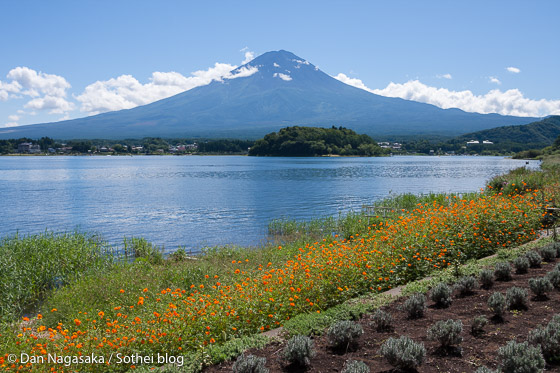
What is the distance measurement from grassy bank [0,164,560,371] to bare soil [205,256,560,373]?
3.55 feet

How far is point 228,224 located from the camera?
2588 cm

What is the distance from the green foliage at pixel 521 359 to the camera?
469 cm

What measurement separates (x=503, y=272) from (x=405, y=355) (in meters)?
4.55

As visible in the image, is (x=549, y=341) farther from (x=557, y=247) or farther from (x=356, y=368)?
(x=557, y=247)

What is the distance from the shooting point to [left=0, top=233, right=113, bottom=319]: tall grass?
38.0ft

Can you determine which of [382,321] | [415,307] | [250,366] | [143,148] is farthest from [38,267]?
[143,148]

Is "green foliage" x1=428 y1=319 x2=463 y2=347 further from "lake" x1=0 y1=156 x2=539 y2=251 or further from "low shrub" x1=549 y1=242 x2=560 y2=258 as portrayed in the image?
"lake" x1=0 y1=156 x2=539 y2=251

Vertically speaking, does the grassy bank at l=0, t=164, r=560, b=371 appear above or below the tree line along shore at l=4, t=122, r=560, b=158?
below

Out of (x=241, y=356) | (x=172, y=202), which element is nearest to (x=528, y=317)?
(x=241, y=356)

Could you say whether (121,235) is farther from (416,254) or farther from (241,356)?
(241,356)

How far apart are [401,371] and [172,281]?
7839 millimetres

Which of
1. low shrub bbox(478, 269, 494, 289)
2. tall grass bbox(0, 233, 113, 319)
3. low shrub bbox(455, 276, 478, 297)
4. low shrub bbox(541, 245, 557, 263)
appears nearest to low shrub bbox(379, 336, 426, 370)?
low shrub bbox(455, 276, 478, 297)

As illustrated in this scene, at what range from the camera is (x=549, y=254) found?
9844mm

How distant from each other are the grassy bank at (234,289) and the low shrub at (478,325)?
2642mm
